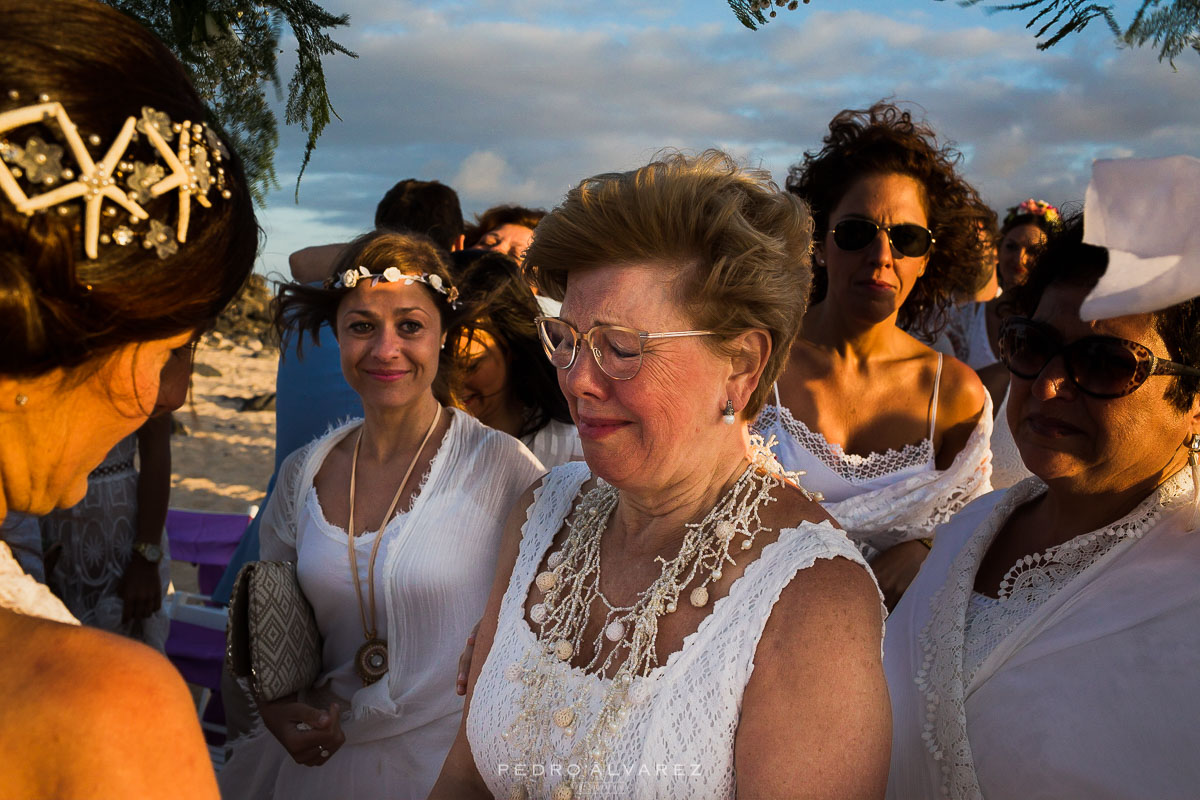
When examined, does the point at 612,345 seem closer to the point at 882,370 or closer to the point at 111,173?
the point at 111,173

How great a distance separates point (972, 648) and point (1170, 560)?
0.49 metres

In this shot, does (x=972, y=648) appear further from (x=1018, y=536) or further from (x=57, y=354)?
(x=57, y=354)

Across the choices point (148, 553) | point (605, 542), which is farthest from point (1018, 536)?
point (148, 553)

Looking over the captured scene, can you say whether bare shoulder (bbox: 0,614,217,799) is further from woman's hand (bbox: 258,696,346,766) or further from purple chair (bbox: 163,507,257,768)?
purple chair (bbox: 163,507,257,768)

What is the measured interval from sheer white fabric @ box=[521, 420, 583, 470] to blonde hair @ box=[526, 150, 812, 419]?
2227mm

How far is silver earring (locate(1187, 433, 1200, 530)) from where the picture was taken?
199cm

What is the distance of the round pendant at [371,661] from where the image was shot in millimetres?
3148

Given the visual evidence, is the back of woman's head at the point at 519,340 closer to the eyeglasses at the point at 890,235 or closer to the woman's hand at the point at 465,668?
the eyeglasses at the point at 890,235

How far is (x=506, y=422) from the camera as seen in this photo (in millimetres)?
4281

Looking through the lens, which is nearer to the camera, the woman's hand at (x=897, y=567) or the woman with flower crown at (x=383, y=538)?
the woman with flower crown at (x=383, y=538)

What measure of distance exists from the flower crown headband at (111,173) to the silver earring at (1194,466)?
2.00 m

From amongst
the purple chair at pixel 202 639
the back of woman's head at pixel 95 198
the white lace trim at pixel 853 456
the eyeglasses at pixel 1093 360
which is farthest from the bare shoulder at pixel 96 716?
the purple chair at pixel 202 639

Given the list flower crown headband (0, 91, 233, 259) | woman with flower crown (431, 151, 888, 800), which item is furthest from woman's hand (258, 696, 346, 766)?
flower crown headband (0, 91, 233, 259)

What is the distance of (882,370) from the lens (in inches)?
142
